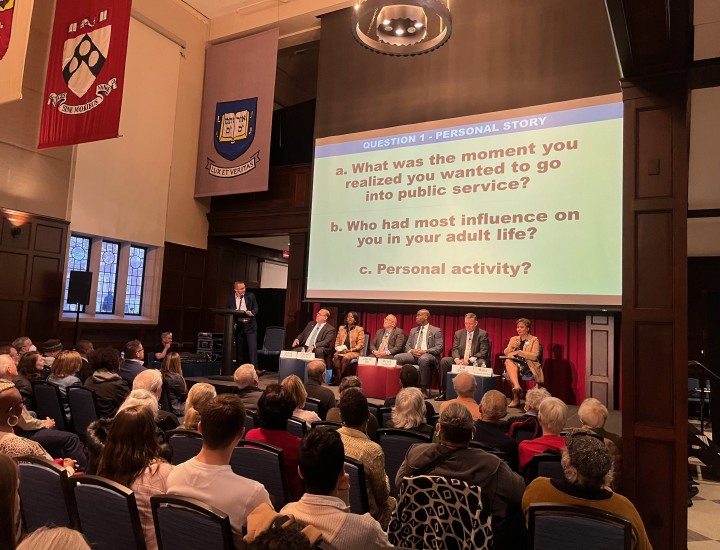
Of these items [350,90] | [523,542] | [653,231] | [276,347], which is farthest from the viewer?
[276,347]

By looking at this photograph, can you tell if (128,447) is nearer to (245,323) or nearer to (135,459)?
(135,459)

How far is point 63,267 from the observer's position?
822 cm

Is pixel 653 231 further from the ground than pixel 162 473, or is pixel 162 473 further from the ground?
pixel 653 231

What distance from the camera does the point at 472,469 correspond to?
1.96 m

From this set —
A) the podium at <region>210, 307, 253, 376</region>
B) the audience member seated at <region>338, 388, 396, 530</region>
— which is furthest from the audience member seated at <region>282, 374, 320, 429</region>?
the podium at <region>210, 307, 253, 376</region>

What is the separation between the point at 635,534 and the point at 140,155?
9.45 metres

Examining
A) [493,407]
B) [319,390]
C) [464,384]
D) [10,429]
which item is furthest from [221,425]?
[319,390]

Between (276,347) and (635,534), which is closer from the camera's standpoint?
(635,534)

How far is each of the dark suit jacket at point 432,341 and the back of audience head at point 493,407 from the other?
3769 millimetres

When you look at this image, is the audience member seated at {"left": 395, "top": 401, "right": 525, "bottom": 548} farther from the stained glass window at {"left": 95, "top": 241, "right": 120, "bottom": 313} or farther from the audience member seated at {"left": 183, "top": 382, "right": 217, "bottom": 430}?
the stained glass window at {"left": 95, "top": 241, "right": 120, "bottom": 313}

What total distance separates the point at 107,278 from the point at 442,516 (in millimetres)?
8833

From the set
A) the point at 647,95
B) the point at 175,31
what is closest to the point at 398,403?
the point at 647,95

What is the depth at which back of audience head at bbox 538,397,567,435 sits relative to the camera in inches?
108

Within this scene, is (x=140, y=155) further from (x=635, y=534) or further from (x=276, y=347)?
(x=635, y=534)
